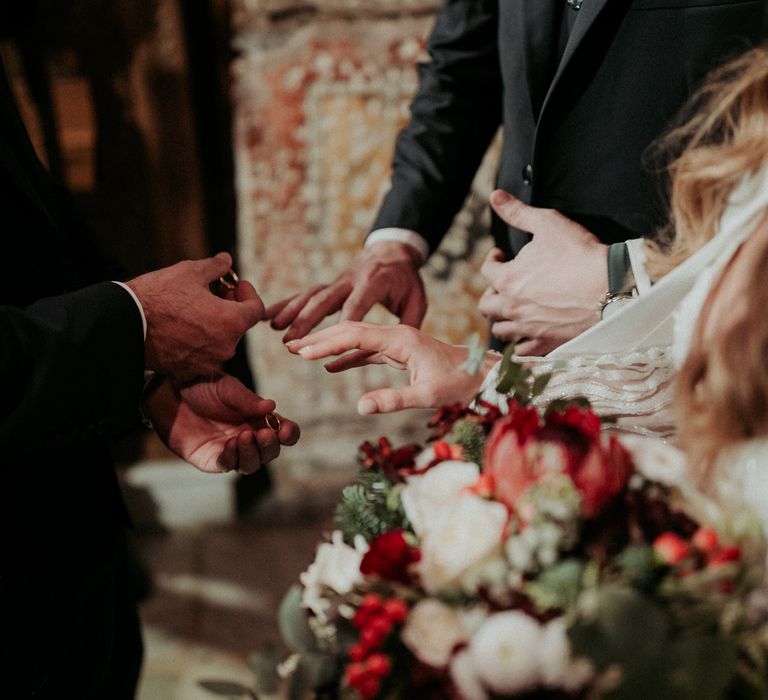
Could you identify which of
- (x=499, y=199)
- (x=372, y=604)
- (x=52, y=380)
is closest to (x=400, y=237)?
(x=499, y=199)

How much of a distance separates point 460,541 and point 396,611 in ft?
0.22

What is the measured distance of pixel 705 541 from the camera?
0.55 m

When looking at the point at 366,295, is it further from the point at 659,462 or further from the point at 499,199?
the point at 659,462

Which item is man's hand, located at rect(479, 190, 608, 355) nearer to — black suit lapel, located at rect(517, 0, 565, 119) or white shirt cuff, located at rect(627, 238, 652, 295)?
white shirt cuff, located at rect(627, 238, 652, 295)

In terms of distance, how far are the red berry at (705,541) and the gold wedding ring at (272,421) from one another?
0.67 metres

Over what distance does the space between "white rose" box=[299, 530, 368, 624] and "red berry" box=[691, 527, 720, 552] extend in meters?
0.26

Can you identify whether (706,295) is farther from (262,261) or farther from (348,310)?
(262,261)

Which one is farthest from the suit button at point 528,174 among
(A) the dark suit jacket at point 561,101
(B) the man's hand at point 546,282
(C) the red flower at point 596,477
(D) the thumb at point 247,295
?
(C) the red flower at point 596,477

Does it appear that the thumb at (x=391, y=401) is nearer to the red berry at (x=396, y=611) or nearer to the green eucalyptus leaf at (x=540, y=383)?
the green eucalyptus leaf at (x=540, y=383)

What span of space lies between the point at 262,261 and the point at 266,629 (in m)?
1.12

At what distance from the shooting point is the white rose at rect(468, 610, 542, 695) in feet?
1.67

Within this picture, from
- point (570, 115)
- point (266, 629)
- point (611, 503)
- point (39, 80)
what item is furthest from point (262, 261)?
point (611, 503)

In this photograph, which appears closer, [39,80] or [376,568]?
[376,568]

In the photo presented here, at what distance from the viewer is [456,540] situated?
0.56 m
